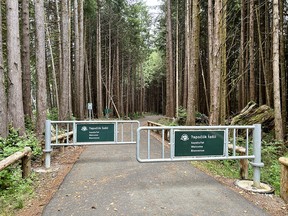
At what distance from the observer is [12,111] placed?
770cm

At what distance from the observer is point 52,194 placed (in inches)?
181

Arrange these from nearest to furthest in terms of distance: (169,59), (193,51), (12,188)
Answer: (12,188), (193,51), (169,59)

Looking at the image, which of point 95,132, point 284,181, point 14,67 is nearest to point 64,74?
point 14,67

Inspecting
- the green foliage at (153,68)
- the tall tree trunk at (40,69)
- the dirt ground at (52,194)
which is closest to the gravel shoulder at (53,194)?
the dirt ground at (52,194)

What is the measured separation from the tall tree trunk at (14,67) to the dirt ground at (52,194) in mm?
1999

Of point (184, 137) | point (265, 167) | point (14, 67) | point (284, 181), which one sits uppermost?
point (14, 67)

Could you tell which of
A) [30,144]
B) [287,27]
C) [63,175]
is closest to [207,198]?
[63,175]

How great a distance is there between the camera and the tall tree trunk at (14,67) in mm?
7371

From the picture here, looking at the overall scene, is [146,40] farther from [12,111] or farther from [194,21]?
[12,111]

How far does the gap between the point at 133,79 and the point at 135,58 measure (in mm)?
5945

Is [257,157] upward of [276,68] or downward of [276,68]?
downward

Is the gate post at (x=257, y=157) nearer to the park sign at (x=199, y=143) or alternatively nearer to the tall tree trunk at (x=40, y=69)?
the park sign at (x=199, y=143)

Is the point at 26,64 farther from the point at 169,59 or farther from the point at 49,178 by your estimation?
the point at 169,59

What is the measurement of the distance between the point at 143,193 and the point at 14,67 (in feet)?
19.2
